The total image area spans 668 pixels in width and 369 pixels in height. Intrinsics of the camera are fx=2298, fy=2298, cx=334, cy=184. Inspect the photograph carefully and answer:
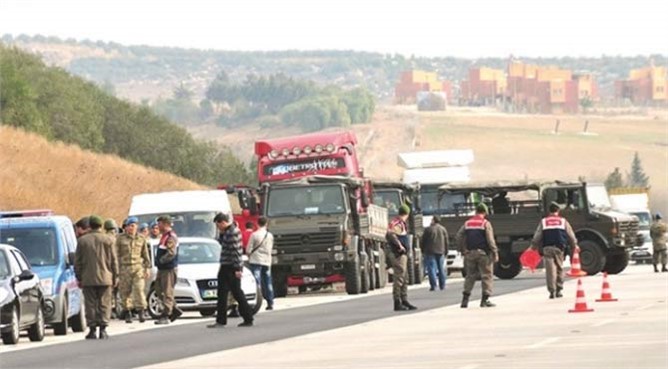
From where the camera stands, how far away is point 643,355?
23.3 metres

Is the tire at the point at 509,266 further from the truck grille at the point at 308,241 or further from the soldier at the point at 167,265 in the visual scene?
the soldier at the point at 167,265

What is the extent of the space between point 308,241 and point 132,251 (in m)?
12.9

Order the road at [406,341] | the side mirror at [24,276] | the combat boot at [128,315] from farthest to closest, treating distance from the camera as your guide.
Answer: the combat boot at [128,315] < the side mirror at [24,276] < the road at [406,341]

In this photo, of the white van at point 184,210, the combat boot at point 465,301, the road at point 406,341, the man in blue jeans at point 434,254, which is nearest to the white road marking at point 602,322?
the road at point 406,341

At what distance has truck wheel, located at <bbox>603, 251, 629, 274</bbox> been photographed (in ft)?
199

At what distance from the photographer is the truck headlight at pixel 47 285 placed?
109 ft

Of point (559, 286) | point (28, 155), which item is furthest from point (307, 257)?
point (28, 155)

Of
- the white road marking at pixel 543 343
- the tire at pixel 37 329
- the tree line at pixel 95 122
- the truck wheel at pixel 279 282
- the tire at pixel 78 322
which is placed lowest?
the tree line at pixel 95 122

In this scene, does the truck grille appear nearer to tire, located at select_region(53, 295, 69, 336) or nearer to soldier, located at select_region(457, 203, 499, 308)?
soldier, located at select_region(457, 203, 499, 308)

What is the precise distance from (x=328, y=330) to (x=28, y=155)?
5932cm

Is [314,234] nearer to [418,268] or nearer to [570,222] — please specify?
[418,268]

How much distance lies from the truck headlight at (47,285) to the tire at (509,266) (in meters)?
27.6

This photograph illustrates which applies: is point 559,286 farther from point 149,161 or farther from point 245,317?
point 149,161

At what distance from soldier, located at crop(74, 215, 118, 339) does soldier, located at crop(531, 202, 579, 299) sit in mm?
11465
